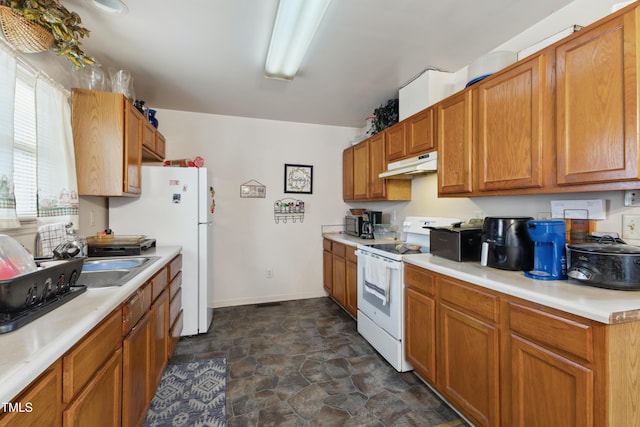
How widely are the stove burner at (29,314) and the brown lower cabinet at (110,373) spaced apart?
16cm

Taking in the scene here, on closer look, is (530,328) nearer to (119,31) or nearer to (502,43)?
(502,43)

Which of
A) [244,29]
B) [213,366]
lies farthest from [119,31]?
[213,366]

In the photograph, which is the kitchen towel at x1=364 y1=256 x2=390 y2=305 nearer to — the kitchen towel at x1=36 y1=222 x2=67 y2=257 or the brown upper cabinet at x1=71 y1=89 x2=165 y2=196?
the brown upper cabinet at x1=71 y1=89 x2=165 y2=196

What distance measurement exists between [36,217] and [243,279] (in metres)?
2.28

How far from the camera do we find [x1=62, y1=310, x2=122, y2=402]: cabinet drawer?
33.4 inches

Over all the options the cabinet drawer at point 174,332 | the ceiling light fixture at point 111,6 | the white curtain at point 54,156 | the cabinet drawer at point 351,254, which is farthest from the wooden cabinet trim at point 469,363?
the ceiling light fixture at point 111,6

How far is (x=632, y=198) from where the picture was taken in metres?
1.39

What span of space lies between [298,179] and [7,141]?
2.81m

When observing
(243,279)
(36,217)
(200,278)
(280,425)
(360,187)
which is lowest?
(280,425)

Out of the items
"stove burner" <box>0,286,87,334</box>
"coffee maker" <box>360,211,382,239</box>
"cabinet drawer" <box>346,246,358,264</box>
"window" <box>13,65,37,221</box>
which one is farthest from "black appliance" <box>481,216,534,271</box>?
"window" <box>13,65,37,221</box>

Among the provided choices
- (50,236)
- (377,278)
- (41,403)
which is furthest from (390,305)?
(50,236)

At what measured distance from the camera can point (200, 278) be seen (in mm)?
2744

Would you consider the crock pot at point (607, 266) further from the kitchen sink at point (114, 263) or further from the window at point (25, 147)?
the window at point (25, 147)

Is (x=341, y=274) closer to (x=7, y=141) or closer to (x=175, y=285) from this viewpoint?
(x=175, y=285)
